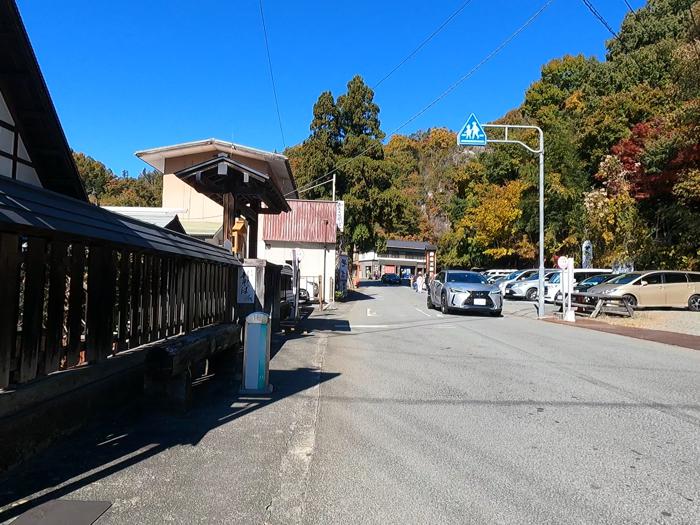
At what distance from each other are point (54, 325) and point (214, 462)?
1.78 m

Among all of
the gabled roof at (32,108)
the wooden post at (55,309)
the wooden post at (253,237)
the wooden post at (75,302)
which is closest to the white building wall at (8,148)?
the gabled roof at (32,108)

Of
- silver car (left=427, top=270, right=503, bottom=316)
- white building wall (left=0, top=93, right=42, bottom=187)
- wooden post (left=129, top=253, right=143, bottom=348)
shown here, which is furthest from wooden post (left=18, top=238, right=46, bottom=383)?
silver car (left=427, top=270, right=503, bottom=316)

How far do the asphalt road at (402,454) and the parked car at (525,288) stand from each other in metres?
23.8

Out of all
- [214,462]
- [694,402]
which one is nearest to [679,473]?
[694,402]

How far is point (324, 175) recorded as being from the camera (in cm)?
4178

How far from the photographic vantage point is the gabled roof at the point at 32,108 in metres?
7.15

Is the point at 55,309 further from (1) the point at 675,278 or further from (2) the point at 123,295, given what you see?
(1) the point at 675,278

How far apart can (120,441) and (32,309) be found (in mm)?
1487

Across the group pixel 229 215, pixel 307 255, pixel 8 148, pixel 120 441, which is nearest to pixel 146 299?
pixel 120 441

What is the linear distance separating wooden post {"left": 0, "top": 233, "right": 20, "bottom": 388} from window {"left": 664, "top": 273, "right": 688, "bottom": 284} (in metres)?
23.1

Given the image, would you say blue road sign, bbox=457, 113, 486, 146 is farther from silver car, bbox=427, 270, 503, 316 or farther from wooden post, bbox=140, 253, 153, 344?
wooden post, bbox=140, 253, 153, 344

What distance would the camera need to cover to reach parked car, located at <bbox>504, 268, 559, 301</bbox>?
32125mm

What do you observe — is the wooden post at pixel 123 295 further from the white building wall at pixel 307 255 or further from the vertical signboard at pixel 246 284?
the white building wall at pixel 307 255

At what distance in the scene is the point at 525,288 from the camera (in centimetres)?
3256
